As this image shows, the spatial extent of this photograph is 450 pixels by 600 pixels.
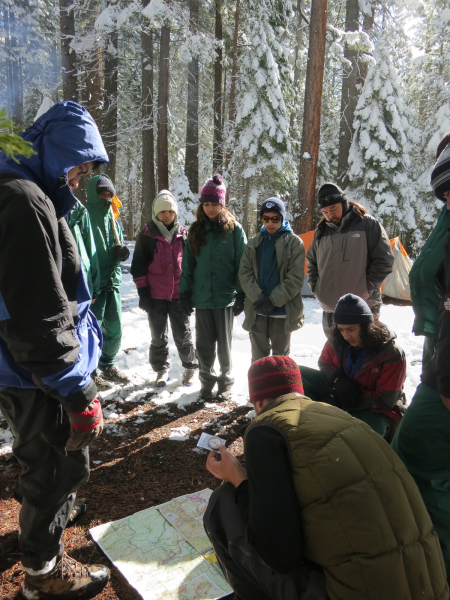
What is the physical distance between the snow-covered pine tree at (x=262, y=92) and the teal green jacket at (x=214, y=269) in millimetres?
10447

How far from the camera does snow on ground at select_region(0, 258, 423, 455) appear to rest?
430 cm

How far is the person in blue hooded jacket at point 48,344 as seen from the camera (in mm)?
1640

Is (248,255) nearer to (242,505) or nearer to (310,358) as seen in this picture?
(310,358)

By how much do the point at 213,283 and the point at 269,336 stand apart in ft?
2.75

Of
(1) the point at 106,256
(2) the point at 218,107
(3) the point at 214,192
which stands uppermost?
(2) the point at 218,107

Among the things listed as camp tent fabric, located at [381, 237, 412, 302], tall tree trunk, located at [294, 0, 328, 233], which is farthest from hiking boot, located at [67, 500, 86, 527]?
camp tent fabric, located at [381, 237, 412, 302]

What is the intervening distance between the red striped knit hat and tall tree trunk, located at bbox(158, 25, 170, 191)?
11020 mm

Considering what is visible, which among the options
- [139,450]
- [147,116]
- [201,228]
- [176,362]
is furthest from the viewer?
[147,116]

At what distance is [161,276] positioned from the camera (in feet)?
15.2

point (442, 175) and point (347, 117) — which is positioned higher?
point (347, 117)

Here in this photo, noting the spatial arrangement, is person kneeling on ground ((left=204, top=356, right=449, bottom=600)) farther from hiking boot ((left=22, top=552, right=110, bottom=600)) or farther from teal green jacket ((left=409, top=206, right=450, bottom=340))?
teal green jacket ((left=409, top=206, right=450, bottom=340))

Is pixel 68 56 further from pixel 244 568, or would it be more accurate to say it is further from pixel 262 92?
pixel 244 568

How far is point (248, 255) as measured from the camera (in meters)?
4.26

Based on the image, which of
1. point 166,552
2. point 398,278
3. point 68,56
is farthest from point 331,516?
point 68,56
